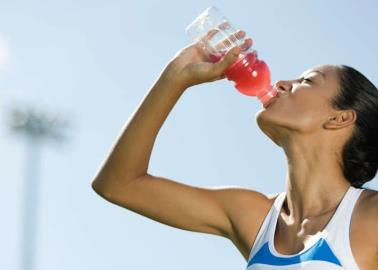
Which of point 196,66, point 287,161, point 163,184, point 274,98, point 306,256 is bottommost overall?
point 306,256

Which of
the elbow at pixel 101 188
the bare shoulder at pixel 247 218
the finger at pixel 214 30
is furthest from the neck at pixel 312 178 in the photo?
the elbow at pixel 101 188

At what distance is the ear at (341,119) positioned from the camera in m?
3.55

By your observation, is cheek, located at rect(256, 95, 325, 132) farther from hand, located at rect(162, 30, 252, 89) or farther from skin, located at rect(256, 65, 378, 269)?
hand, located at rect(162, 30, 252, 89)

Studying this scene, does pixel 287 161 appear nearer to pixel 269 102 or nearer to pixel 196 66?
pixel 269 102

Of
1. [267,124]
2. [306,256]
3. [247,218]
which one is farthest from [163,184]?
[306,256]

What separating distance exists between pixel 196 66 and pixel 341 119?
0.71 m

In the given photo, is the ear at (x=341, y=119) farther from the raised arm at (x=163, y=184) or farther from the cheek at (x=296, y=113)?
the raised arm at (x=163, y=184)

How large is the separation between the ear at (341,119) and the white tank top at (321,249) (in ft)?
0.97

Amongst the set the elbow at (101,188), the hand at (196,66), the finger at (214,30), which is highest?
the finger at (214,30)

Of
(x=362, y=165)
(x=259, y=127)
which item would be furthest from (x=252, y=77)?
(x=362, y=165)

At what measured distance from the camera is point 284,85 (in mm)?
3633

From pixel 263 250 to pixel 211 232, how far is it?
41 cm

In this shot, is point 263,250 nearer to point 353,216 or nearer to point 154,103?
point 353,216

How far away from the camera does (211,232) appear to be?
3.71 m
